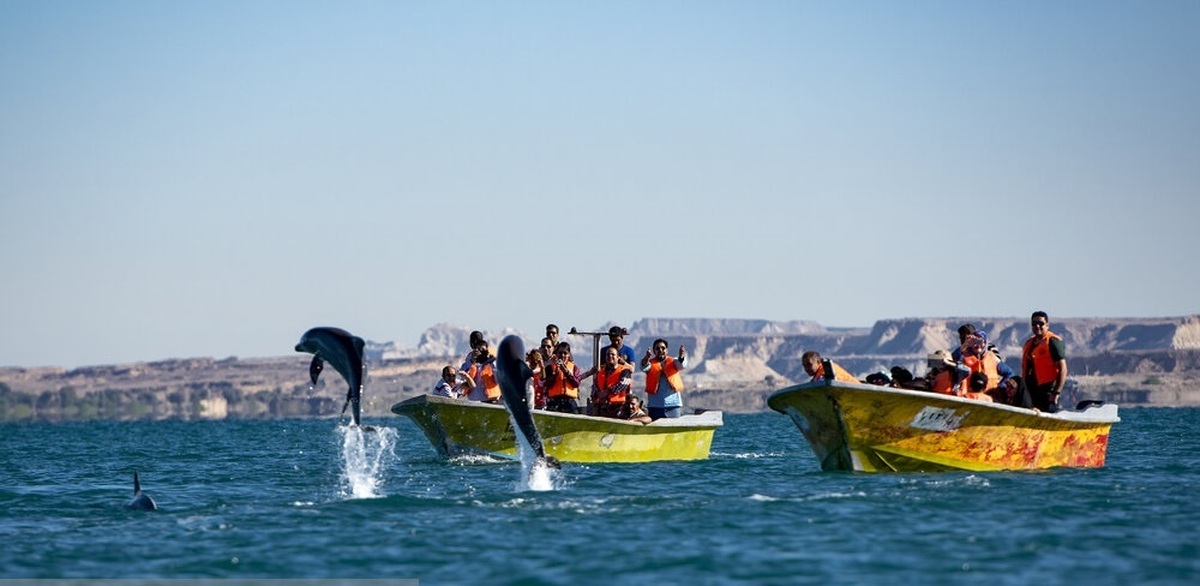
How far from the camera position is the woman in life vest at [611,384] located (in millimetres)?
30875

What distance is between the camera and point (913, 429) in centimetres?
2406

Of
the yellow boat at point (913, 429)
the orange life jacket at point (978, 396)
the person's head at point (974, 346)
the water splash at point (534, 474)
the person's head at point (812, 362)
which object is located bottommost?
the water splash at point (534, 474)

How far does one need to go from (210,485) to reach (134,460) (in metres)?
13.9

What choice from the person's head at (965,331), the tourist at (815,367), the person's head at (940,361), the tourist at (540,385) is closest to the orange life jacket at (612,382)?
the tourist at (540,385)

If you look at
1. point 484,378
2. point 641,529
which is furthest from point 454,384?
point 641,529

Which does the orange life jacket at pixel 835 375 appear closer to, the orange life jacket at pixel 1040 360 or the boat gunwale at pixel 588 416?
the orange life jacket at pixel 1040 360

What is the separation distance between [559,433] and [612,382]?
5.57 feet

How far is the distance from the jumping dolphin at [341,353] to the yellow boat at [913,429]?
6.08 m

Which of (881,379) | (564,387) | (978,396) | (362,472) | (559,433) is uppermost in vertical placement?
(881,379)

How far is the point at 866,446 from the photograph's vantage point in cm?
2438

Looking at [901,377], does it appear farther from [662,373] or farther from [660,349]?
[662,373]

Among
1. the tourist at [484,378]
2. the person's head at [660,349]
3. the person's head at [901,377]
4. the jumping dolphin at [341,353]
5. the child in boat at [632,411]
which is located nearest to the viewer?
the jumping dolphin at [341,353]

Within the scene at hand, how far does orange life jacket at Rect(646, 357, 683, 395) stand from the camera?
30.2 meters

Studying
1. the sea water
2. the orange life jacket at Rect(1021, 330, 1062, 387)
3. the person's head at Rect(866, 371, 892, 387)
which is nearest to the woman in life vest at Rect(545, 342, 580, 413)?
the sea water
